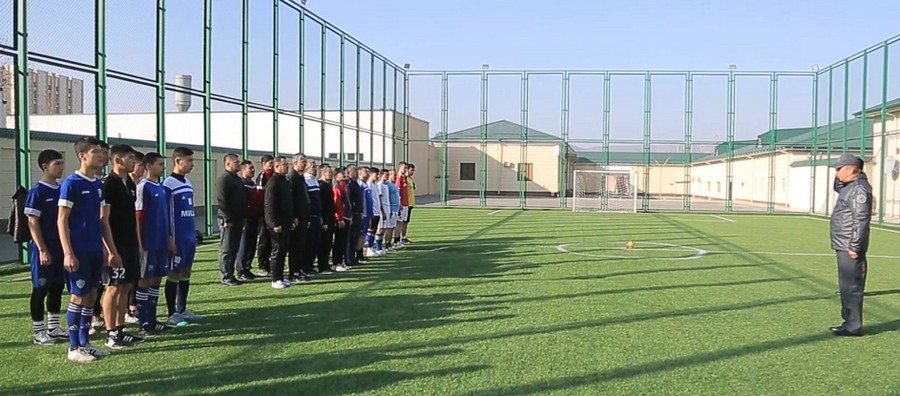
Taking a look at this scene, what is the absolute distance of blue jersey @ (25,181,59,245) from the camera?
582 cm

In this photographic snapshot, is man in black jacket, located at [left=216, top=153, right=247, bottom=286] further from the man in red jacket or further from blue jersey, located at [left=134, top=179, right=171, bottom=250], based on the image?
blue jersey, located at [left=134, top=179, right=171, bottom=250]

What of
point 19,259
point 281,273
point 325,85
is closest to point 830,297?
point 281,273

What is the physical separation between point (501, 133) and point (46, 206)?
29.9m

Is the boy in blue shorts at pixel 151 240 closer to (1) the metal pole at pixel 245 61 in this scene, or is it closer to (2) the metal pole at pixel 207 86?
(2) the metal pole at pixel 207 86

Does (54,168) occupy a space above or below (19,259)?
above

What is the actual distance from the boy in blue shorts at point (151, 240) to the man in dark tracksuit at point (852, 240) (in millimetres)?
6529

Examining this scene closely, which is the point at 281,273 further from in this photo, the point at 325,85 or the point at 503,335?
the point at 325,85

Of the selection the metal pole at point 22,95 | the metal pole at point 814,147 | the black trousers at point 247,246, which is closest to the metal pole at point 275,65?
the metal pole at point 22,95

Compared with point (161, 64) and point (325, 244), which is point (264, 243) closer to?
point (325, 244)

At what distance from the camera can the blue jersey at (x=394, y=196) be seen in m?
13.7

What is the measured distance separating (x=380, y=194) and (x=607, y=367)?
812cm

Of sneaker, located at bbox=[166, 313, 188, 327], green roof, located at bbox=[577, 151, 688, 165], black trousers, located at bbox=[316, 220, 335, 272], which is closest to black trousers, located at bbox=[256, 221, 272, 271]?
black trousers, located at bbox=[316, 220, 335, 272]

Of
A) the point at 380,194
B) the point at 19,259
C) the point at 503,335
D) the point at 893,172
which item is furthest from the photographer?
the point at 893,172

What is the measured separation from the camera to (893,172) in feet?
76.1
